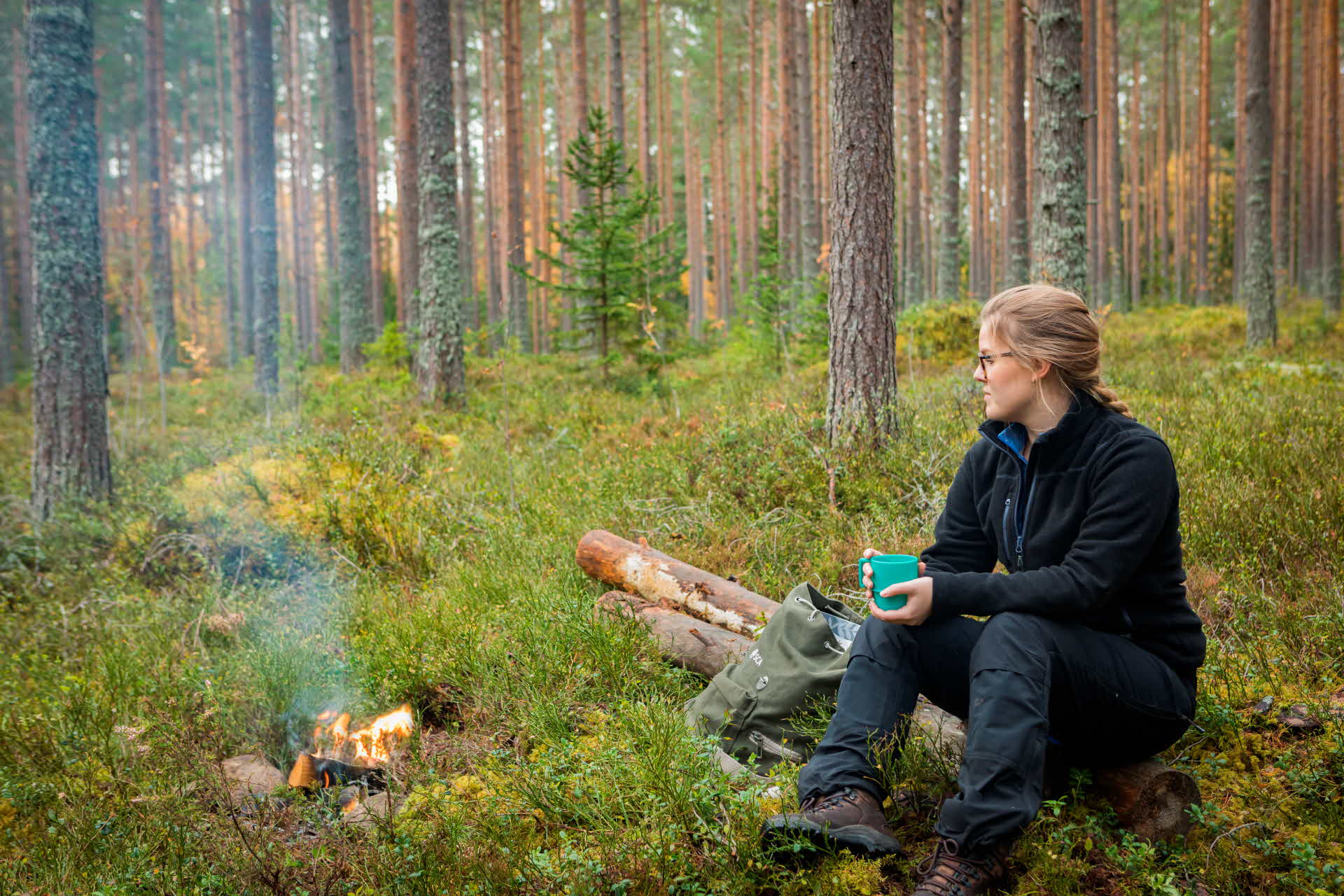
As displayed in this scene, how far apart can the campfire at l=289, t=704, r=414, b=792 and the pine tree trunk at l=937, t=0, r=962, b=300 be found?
50.7 ft

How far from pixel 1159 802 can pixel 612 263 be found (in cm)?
945

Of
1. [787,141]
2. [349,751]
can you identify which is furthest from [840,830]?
[787,141]

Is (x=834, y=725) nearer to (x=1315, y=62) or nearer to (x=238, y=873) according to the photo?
(x=238, y=873)

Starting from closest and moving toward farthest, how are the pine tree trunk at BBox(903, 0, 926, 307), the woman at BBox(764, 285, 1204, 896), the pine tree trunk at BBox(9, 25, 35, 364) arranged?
the woman at BBox(764, 285, 1204, 896)
the pine tree trunk at BBox(903, 0, 926, 307)
the pine tree trunk at BBox(9, 25, 35, 364)

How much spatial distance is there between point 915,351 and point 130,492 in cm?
1031

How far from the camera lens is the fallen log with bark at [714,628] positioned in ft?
7.90

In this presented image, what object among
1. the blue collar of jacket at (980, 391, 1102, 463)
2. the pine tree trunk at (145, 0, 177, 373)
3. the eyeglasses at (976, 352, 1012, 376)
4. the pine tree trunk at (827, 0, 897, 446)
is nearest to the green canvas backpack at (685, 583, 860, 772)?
the blue collar of jacket at (980, 391, 1102, 463)

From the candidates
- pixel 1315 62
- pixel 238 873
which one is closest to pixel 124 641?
pixel 238 873

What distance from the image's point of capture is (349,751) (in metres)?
3.67

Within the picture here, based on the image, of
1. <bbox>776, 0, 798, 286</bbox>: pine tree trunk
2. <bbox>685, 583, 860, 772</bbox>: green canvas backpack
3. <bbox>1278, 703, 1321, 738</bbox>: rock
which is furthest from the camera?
<bbox>776, 0, 798, 286</bbox>: pine tree trunk

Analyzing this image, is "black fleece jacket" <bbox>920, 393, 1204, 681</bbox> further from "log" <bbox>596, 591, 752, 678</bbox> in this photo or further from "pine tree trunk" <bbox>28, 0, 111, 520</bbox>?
"pine tree trunk" <bbox>28, 0, 111, 520</bbox>

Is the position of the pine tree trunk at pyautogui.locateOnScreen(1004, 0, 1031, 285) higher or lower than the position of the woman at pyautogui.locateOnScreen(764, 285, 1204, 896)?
higher

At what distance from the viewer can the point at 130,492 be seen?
7383mm

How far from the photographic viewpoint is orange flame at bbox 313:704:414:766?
3.56 m
